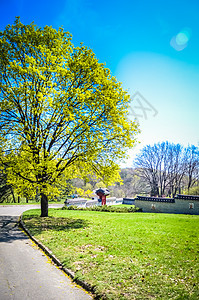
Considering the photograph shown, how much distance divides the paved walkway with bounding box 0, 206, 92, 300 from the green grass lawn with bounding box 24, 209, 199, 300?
0.43 m

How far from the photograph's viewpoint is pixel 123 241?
26.2ft

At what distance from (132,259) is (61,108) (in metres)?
9.07

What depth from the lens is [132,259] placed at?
615 cm

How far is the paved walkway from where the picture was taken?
14.4 feet

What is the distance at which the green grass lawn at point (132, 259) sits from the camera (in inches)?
176

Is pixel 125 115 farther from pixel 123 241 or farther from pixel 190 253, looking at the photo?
pixel 190 253

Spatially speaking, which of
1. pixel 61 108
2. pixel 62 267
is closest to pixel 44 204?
pixel 61 108

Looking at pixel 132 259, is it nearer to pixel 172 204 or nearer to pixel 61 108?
pixel 61 108

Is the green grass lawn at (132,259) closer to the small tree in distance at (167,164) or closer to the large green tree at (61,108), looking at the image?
the large green tree at (61,108)

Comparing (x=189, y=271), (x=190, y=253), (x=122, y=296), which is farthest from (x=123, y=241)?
(x=122, y=296)

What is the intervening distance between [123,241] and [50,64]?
11235 millimetres

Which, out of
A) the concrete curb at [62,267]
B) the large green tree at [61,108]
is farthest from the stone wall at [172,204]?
the concrete curb at [62,267]

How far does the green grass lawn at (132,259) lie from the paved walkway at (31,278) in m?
0.43

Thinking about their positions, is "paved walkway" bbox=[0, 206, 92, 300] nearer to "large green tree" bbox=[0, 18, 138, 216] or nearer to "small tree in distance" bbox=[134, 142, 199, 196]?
"large green tree" bbox=[0, 18, 138, 216]
